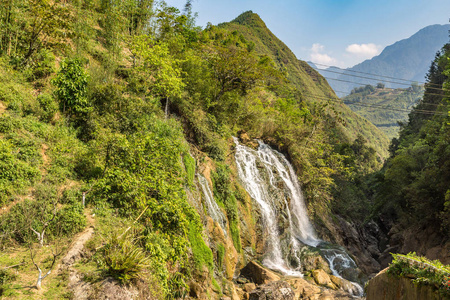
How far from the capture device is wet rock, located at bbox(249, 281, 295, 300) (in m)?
9.02

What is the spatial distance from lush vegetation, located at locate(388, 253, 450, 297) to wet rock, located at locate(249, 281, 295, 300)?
4.19 metres

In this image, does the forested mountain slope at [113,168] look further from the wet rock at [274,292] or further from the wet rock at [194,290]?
the wet rock at [274,292]

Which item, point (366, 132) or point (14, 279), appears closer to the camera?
point (14, 279)

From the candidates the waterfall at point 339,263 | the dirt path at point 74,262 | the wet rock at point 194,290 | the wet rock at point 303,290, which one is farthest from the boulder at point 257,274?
the dirt path at point 74,262

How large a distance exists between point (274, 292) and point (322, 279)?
4.40m

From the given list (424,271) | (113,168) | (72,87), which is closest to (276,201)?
(424,271)

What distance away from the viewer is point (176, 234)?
7168 millimetres

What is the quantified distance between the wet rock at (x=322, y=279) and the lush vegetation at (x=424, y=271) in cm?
664

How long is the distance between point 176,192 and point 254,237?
831cm

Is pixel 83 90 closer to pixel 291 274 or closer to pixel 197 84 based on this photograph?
pixel 197 84

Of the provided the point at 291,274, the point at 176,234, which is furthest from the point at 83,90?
the point at 291,274

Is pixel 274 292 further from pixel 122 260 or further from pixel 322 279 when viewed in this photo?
pixel 122 260

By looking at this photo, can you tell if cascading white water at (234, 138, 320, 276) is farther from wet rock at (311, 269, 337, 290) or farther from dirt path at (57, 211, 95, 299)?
dirt path at (57, 211, 95, 299)

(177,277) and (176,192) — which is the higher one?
(176,192)
